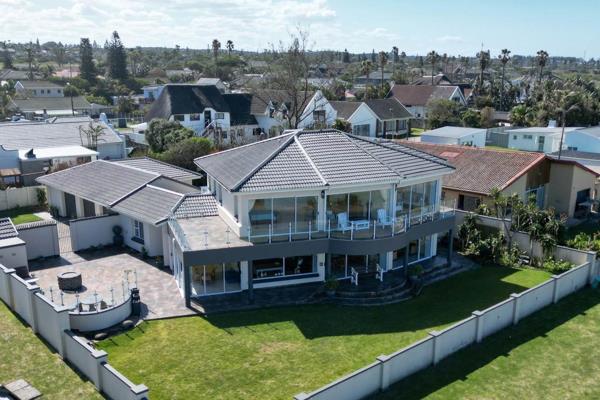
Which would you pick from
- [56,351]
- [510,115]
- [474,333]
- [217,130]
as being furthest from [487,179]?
[510,115]

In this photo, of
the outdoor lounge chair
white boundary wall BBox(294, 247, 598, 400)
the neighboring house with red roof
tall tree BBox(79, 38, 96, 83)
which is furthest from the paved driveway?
tall tree BBox(79, 38, 96, 83)

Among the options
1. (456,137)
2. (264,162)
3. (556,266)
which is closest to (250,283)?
(264,162)

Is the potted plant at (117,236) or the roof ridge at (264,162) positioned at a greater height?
the roof ridge at (264,162)

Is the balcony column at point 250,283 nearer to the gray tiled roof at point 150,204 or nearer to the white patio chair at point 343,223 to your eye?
the white patio chair at point 343,223

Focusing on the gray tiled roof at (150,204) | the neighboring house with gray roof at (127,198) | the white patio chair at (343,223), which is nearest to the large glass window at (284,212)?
the white patio chair at (343,223)

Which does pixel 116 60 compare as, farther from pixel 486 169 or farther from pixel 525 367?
pixel 525 367
